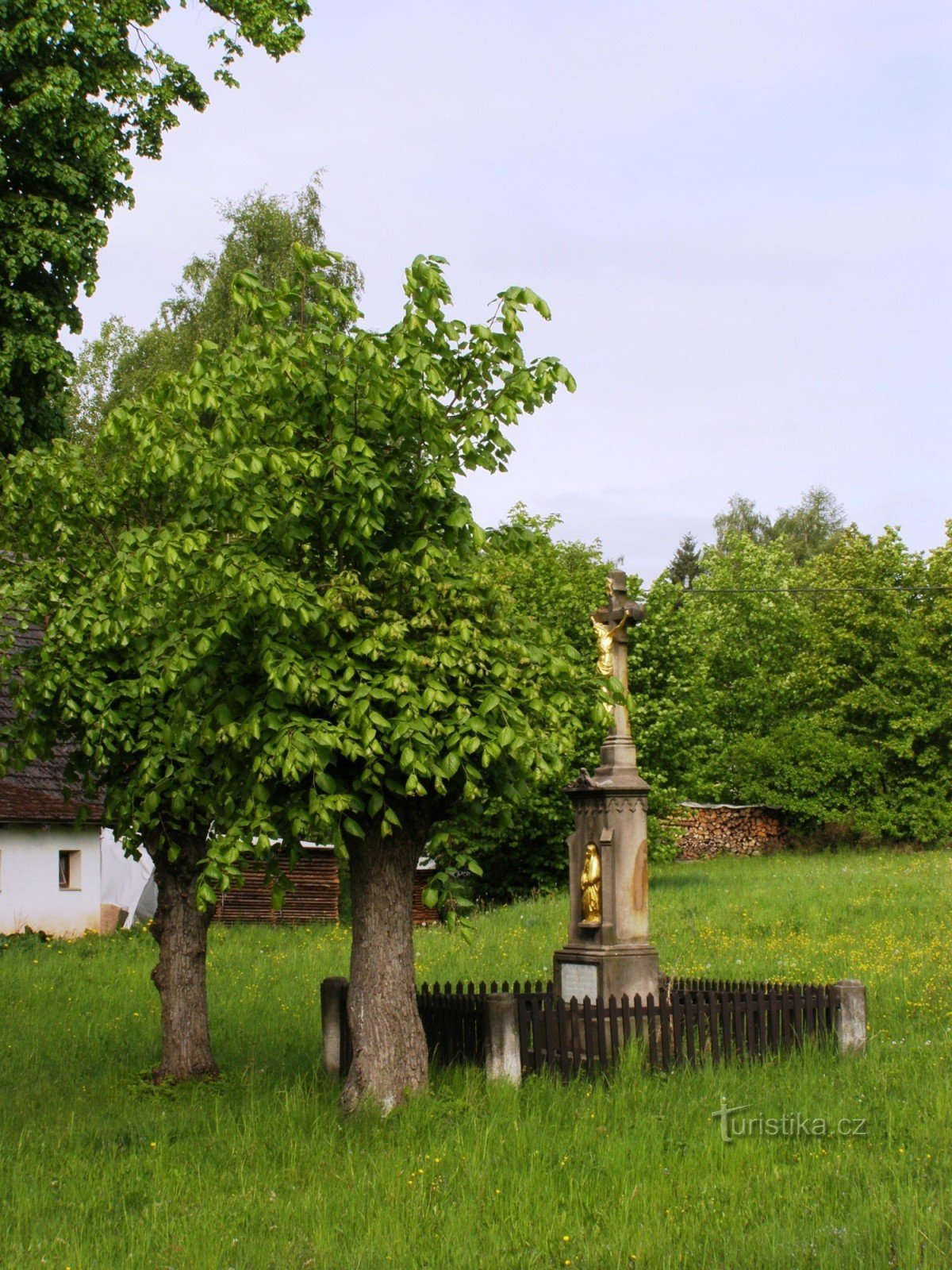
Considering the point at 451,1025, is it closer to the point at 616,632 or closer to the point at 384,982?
the point at 384,982

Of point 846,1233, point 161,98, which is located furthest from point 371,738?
point 161,98

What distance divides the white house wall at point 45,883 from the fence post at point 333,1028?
38.1 feet

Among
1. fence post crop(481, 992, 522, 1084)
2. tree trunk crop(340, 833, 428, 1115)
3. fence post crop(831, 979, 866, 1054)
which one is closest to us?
tree trunk crop(340, 833, 428, 1115)

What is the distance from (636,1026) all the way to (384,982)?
2.39 meters

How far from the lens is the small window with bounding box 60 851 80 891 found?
77.0 feet

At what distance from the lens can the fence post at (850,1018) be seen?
37.5ft

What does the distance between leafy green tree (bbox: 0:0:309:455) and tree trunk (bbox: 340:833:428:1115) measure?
288 inches

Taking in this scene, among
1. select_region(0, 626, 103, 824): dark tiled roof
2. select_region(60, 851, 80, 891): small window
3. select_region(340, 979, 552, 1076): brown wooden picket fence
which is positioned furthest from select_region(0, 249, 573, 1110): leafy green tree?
select_region(60, 851, 80, 891): small window

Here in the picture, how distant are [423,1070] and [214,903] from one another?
1959mm

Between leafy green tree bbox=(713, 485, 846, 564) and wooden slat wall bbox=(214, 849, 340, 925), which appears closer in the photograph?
wooden slat wall bbox=(214, 849, 340, 925)

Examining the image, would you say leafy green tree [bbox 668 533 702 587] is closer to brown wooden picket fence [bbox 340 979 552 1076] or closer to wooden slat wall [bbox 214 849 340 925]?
wooden slat wall [bbox 214 849 340 925]

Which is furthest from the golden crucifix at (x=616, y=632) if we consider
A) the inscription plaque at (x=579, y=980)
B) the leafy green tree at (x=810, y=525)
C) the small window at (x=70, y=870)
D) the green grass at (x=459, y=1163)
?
the leafy green tree at (x=810, y=525)

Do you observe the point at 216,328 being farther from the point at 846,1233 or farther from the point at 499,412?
the point at 846,1233

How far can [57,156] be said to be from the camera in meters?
15.1
